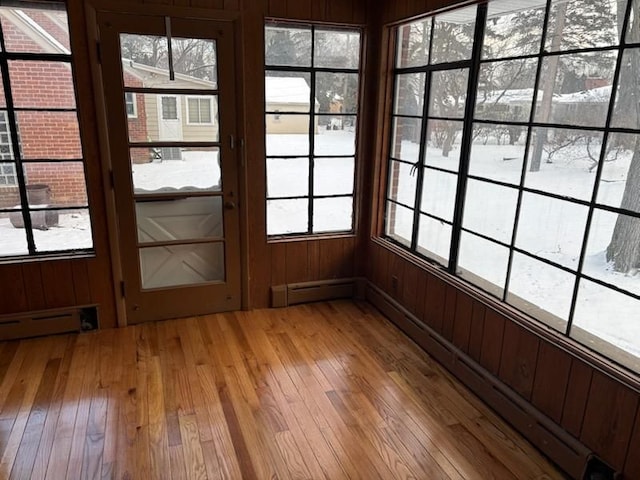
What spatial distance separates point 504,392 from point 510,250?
0.76 meters

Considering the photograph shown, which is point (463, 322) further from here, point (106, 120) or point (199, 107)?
point (106, 120)

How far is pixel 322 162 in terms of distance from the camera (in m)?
3.67

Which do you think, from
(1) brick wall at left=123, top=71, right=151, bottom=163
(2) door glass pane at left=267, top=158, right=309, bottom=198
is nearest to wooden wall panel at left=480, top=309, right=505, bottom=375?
(2) door glass pane at left=267, top=158, right=309, bottom=198

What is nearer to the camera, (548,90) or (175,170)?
(548,90)

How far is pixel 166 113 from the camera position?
322 cm

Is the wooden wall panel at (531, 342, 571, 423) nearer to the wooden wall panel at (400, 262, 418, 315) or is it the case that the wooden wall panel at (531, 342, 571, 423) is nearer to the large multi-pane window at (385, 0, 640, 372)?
the large multi-pane window at (385, 0, 640, 372)

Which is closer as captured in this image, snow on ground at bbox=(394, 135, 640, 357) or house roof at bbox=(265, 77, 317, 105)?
snow on ground at bbox=(394, 135, 640, 357)

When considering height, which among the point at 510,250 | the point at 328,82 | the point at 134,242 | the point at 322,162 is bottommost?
the point at 134,242

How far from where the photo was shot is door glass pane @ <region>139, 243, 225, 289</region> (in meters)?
3.44

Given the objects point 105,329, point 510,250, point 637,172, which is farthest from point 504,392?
point 105,329

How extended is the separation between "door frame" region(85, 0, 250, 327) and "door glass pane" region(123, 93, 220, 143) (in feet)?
0.55

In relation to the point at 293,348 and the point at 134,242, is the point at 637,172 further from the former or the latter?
the point at 134,242

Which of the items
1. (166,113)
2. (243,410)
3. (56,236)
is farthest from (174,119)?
(243,410)

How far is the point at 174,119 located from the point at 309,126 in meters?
0.98
